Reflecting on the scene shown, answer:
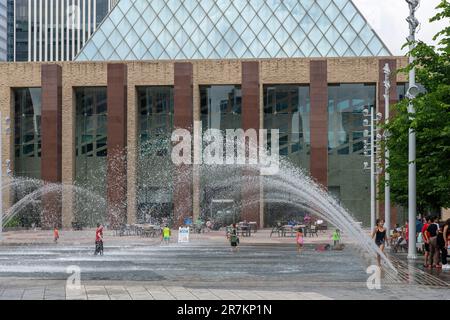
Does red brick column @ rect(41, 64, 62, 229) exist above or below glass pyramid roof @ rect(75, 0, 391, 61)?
below

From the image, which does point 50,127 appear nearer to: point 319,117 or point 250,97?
point 250,97

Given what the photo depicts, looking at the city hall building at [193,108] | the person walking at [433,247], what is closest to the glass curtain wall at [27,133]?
the city hall building at [193,108]

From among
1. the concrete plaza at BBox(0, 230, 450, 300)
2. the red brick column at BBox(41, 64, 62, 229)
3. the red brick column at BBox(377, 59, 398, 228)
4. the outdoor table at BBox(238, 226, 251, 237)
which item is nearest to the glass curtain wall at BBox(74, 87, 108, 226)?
the red brick column at BBox(41, 64, 62, 229)

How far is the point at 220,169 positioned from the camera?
58.2 metres

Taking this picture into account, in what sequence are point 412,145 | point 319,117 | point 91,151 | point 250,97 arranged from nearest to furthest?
point 412,145 → point 319,117 → point 250,97 → point 91,151

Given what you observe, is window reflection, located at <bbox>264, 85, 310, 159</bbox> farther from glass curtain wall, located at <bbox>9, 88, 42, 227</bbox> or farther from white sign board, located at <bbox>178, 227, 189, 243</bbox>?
white sign board, located at <bbox>178, 227, 189, 243</bbox>

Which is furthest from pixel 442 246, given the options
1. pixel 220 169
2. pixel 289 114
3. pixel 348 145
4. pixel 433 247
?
pixel 289 114

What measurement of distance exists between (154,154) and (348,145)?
49.9 feet

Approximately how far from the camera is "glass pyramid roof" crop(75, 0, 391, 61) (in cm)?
6369

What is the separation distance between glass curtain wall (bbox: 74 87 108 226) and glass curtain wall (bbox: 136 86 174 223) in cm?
305

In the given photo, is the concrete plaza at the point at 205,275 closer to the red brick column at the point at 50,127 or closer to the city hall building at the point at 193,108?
the city hall building at the point at 193,108

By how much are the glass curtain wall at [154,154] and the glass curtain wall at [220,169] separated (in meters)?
2.73

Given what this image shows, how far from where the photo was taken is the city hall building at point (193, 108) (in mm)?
58156

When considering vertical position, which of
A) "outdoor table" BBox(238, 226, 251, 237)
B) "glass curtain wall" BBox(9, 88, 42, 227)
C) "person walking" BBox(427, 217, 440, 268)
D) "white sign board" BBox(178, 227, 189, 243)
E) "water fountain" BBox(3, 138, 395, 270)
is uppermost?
"glass curtain wall" BBox(9, 88, 42, 227)
